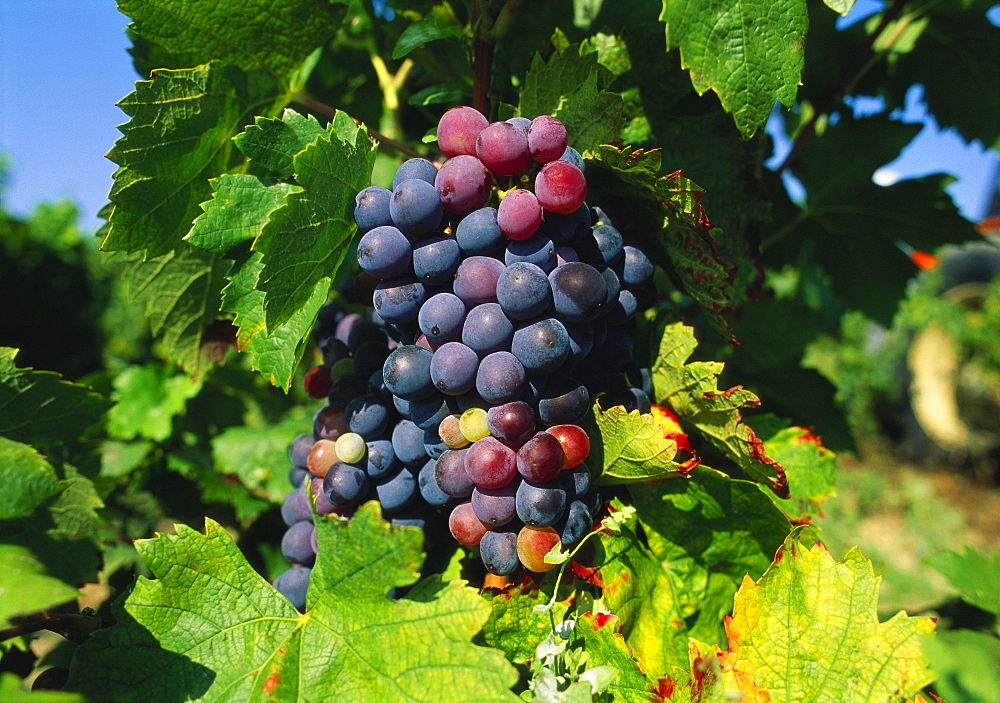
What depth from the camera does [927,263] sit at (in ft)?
13.0

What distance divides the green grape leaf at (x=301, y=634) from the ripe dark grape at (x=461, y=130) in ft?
1.62

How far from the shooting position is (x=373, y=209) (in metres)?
0.81

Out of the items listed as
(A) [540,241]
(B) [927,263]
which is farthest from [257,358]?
(B) [927,263]

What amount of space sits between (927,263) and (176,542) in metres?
4.48

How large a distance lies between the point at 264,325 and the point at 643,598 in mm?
651

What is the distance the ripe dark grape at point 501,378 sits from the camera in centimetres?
77

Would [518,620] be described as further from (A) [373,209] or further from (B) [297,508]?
(A) [373,209]

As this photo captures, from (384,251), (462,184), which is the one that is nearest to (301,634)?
(384,251)

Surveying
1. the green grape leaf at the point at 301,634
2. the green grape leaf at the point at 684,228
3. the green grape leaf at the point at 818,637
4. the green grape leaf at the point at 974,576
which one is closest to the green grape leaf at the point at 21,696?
the green grape leaf at the point at 301,634

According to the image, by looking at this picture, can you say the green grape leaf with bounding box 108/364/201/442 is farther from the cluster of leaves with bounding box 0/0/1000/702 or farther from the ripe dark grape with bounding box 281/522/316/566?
the ripe dark grape with bounding box 281/522/316/566

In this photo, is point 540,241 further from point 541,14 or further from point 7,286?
point 7,286

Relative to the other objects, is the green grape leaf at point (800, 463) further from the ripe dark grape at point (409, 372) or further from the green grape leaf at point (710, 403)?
the ripe dark grape at point (409, 372)

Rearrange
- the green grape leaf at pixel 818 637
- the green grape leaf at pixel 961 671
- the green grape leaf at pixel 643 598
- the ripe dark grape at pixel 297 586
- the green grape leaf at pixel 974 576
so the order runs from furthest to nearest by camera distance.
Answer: the green grape leaf at pixel 974 576 < the ripe dark grape at pixel 297 586 < the green grape leaf at pixel 643 598 < the green grape leaf at pixel 818 637 < the green grape leaf at pixel 961 671

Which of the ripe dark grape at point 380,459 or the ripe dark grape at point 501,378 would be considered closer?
the ripe dark grape at point 501,378
